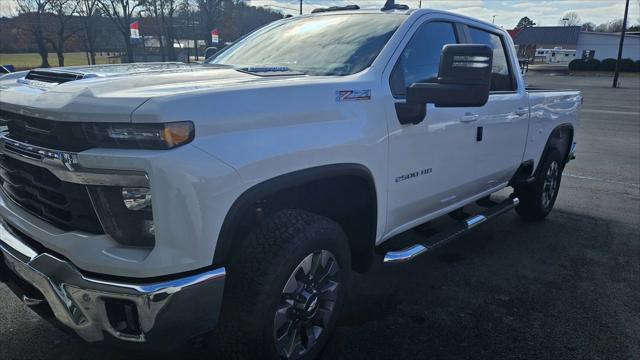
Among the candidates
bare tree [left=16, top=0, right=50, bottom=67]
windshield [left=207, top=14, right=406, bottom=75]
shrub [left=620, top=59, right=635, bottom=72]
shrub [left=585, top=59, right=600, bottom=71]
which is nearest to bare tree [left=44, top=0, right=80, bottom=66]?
bare tree [left=16, top=0, right=50, bottom=67]

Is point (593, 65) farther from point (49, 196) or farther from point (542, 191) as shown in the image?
point (49, 196)

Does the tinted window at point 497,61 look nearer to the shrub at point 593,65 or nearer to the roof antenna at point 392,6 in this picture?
the roof antenna at point 392,6

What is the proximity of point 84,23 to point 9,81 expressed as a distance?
3730cm

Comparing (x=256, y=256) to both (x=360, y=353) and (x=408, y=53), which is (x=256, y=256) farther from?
(x=408, y=53)

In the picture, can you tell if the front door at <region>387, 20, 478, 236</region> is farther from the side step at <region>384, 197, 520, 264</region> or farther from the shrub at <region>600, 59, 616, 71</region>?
the shrub at <region>600, 59, 616, 71</region>

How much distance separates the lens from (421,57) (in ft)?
10.6

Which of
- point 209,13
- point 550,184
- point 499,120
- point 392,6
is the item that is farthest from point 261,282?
point 209,13

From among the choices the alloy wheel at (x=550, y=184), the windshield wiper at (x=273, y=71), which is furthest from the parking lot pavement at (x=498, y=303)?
the windshield wiper at (x=273, y=71)

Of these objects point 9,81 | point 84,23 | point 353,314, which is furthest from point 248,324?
point 84,23

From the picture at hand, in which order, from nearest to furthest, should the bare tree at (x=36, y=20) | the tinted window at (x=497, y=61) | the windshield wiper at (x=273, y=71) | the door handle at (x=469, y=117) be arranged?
the windshield wiper at (x=273, y=71) → the door handle at (x=469, y=117) → the tinted window at (x=497, y=61) → the bare tree at (x=36, y=20)

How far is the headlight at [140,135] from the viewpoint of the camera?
186 cm

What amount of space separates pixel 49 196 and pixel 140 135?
632mm

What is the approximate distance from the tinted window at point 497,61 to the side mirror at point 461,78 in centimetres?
151

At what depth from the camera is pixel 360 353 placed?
289cm
